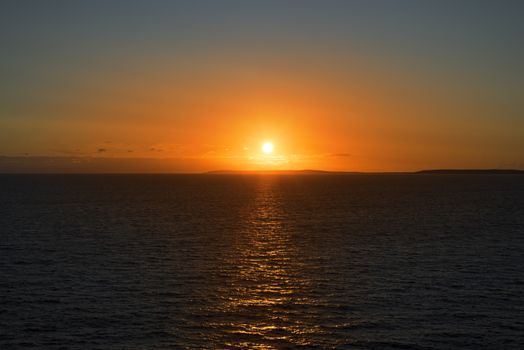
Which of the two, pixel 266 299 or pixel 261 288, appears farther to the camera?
pixel 261 288

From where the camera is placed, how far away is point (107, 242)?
7269cm

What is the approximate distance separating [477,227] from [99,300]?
7052 centimetres

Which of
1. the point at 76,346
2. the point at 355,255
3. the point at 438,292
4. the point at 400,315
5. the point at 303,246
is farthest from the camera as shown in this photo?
the point at 303,246

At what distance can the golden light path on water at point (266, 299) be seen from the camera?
3378 centimetres

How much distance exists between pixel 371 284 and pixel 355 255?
15.2 meters

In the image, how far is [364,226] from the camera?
307ft

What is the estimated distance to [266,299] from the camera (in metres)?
42.5

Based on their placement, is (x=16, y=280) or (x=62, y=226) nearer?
(x=16, y=280)

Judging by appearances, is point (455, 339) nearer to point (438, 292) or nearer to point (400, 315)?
point (400, 315)

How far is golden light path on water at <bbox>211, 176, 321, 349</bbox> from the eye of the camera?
33781mm

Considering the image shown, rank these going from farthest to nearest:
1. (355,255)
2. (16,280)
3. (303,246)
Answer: (303,246)
(355,255)
(16,280)

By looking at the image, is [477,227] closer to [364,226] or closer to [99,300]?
[364,226]

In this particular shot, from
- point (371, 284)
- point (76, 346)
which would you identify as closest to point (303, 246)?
point (371, 284)

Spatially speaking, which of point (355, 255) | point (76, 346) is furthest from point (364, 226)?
point (76, 346)
